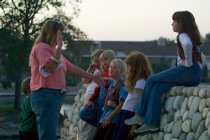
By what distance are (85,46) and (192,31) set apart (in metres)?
33.3

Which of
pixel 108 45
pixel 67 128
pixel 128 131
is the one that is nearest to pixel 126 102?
pixel 128 131

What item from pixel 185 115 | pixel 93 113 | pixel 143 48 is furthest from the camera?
pixel 143 48

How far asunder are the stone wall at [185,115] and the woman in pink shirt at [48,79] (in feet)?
3.55

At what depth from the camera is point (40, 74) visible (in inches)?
266

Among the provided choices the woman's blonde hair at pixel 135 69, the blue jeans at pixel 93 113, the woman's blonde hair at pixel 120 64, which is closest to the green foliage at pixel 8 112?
the blue jeans at pixel 93 113

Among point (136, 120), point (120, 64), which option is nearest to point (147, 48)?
point (120, 64)

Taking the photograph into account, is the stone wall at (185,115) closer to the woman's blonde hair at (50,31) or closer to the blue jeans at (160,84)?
the blue jeans at (160,84)

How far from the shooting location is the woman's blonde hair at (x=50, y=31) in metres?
6.69

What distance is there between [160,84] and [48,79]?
1171 millimetres

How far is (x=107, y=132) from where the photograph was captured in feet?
24.6

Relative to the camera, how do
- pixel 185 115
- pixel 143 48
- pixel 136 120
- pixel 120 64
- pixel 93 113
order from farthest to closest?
pixel 143 48 → pixel 93 113 → pixel 120 64 → pixel 136 120 → pixel 185 115

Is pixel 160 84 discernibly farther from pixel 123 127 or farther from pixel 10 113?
pixel 10 113

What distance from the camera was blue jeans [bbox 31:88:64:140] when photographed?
6.68 m

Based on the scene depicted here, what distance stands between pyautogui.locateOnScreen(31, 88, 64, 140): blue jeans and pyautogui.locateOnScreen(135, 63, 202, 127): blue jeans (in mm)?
911
